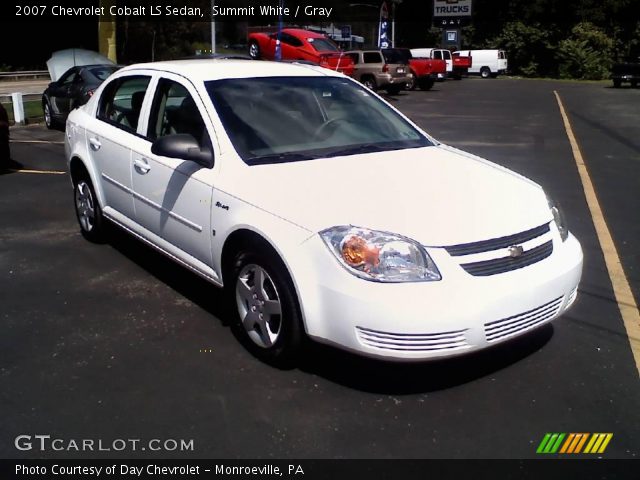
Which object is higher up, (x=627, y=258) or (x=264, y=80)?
(x=264, y=80)

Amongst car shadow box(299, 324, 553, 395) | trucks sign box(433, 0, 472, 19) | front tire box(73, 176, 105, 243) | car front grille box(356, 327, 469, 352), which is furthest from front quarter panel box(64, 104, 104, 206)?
trucks sign box(433, 0, 472, 19)

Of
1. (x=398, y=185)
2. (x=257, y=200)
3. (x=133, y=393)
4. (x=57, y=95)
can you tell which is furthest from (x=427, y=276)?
(x=57, y=95)

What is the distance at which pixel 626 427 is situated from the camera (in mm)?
3262

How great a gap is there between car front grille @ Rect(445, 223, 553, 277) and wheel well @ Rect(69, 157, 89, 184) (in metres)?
3.83

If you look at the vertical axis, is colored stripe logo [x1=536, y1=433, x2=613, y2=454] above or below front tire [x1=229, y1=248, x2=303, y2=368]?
below

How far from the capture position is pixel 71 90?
45.7 ft

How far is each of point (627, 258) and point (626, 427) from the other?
2.84m

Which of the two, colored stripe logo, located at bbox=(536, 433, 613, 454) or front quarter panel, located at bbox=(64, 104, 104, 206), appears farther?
front quarter panel, located at bbox=(64, 104, 104, 206)

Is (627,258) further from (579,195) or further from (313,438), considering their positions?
(313,438)

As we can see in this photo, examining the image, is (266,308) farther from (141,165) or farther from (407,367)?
(141,165)

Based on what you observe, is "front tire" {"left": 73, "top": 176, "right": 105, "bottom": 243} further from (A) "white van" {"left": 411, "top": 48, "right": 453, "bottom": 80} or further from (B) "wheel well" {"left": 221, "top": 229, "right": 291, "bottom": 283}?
(A) "white van" {"left": 411, "top": 48, "right": 453, "bottom": 80}

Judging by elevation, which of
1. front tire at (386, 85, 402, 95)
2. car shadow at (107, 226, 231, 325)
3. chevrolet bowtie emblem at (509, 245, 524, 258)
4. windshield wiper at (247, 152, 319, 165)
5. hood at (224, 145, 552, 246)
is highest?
front tire at (386, 85, 402, 95)

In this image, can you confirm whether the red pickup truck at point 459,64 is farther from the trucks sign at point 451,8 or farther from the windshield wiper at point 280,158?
the windshield wiper at point 280,158

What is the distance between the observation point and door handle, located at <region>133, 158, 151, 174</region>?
4836mm
